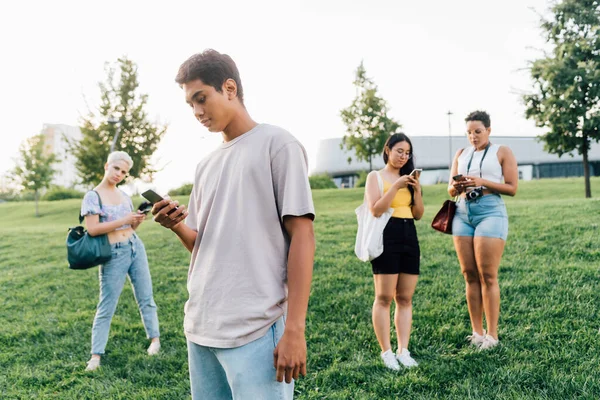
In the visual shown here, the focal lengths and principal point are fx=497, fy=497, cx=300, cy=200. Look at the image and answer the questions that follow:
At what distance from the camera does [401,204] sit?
433 cm

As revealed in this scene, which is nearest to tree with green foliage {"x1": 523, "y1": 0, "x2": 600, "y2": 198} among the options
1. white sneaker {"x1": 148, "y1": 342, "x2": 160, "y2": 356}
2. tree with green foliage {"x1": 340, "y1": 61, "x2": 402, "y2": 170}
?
tree with green foliage {"x1": 340, "y1": 61, "x2": 402, "y2": 170}

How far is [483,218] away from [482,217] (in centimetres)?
1

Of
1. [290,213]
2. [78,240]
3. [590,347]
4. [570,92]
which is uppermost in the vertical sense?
[570,92]

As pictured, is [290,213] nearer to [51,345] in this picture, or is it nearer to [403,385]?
[403,385]

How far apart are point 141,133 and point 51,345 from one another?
72.3 ft

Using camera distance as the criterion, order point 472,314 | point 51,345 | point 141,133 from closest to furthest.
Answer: point 472,314
point 51,345
point 141,133

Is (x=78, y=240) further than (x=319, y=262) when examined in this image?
No

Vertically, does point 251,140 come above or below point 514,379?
above

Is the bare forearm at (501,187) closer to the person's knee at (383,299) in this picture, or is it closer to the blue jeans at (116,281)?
the person's knee at (383,299)

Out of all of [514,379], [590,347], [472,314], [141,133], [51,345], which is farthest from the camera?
[141,133]

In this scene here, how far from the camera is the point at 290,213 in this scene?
1.65 m

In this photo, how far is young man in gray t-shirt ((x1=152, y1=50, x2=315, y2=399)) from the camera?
5.40ft

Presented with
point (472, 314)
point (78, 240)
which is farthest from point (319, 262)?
point (78, 240)

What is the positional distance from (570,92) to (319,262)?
14.3 meters
